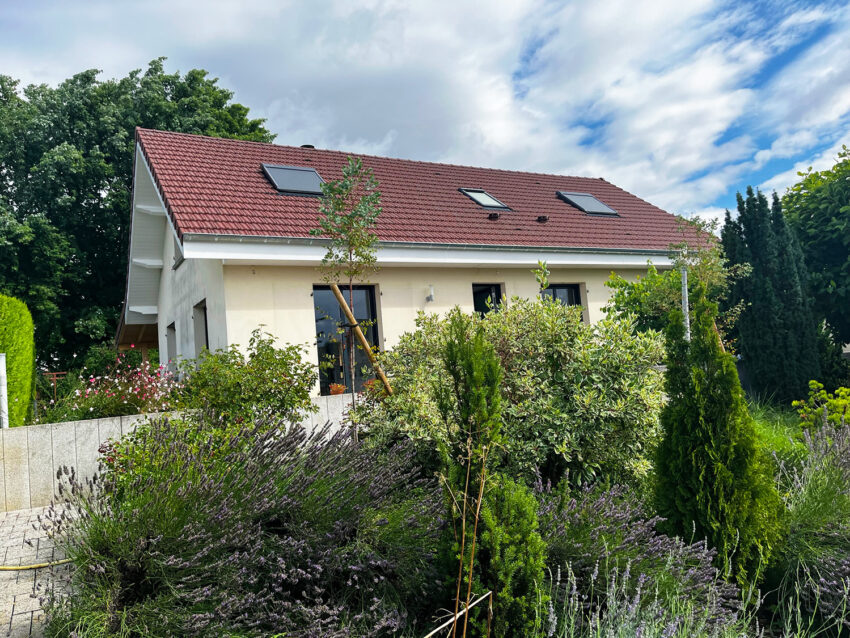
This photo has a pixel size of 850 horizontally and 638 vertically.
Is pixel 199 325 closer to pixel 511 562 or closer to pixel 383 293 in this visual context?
pixel 383 293

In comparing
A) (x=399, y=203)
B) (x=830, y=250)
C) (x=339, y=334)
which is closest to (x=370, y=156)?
(x=399, y=203)

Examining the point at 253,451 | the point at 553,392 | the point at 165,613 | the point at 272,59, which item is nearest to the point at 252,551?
the point at 165,613

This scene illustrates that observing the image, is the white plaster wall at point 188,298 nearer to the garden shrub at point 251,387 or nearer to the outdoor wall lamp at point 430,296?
the garden shrub at point 251,387

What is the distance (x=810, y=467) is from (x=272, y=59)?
873 centimetres

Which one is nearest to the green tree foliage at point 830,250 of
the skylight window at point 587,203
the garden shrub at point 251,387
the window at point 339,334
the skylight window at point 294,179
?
the skylight window at point 587,203

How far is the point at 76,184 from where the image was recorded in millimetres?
20516

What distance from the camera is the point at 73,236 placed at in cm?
2064

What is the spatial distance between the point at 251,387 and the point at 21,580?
3.05 meters

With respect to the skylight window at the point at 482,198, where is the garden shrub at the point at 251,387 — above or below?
below

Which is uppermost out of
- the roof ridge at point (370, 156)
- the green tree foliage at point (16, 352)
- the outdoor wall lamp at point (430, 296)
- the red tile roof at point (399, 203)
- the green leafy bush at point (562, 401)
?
the roof ridge at point (370, 156)

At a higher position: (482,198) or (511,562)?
(482,198)

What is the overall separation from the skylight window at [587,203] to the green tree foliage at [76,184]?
14.4 metres

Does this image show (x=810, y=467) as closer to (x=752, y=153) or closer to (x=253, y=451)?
(x=253, y=451)

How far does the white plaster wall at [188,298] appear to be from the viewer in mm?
9609
